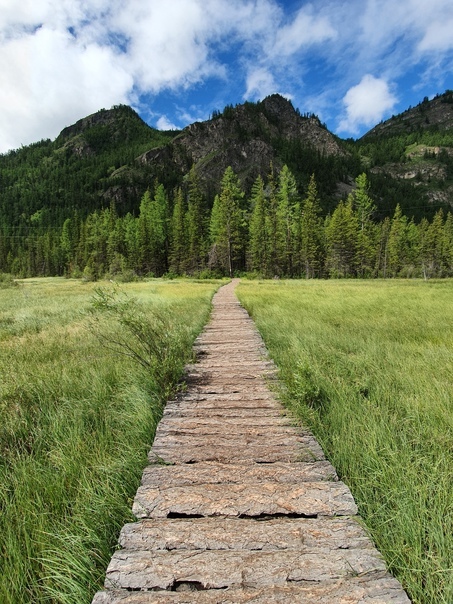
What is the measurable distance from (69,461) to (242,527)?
1785mm

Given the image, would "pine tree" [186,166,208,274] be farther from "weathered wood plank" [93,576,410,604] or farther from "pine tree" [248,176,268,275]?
"weathered wood plank" [93,576,410,604]

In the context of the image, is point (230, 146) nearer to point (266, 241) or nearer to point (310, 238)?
point (266, 241)

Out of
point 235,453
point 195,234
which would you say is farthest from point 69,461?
point 195,234

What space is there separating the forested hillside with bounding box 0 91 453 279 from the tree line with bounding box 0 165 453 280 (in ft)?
0.93

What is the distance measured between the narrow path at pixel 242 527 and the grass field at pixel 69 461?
0.22m

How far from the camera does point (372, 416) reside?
10.6 ft

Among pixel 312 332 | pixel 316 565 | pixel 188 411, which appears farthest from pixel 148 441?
pixel 312 332

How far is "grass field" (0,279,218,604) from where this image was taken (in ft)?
6.05

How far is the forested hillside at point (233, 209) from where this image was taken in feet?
181

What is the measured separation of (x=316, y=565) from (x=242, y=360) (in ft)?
14.0

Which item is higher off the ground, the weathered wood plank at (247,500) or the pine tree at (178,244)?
the pine tree at (178,244)

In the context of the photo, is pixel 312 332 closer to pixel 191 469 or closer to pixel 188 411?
pixel 188 411

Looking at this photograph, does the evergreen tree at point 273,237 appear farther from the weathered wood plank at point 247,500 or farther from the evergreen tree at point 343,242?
the weathered wood plank at point 247,500

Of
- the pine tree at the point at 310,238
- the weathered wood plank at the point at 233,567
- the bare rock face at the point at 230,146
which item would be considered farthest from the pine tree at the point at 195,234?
the bare rock face at the point at 230,146
